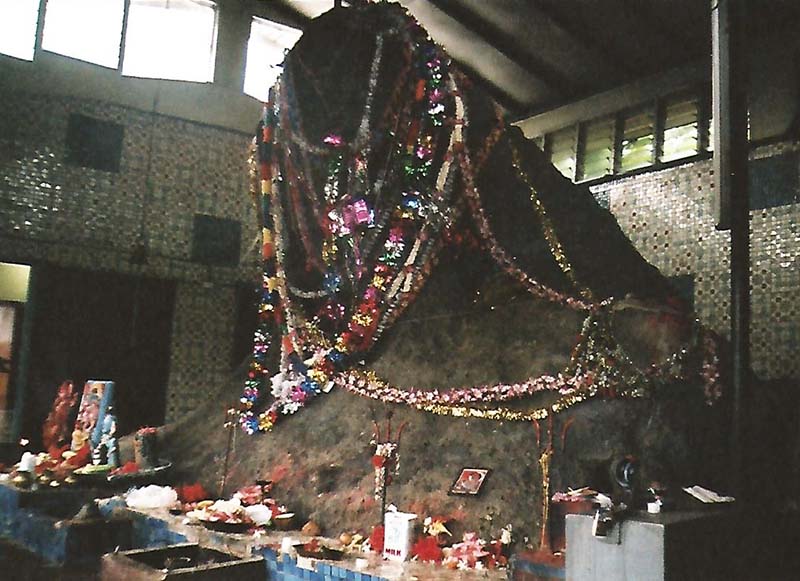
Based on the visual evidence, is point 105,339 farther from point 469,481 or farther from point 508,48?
point 508,48

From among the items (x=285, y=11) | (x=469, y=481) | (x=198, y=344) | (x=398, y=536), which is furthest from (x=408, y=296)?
(x=285, y=11)

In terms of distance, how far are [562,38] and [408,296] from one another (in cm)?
497

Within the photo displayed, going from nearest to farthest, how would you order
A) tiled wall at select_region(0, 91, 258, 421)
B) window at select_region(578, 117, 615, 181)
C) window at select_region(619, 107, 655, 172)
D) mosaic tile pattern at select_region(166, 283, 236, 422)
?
window at select_region(619, 107, 655, 172), tiled wall at select_region(0, 91, 258, 421), window at select_region(578, 117, 615, 181), mosaic tile pattern at select_region(166, 283, 236, 422)

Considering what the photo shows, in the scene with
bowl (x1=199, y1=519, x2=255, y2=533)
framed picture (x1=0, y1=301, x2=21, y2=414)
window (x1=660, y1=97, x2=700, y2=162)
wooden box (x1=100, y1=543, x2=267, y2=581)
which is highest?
window (x1=660, y1=97, x2=700, y2=162)

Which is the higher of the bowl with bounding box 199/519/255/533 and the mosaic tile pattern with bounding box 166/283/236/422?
the mosaic tile pattern with bounding box 166/283/236/422

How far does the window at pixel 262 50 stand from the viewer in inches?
493

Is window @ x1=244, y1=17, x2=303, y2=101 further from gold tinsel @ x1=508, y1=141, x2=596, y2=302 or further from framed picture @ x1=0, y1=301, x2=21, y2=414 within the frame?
gold tinsel @ x1=508, y1=141, x2=596, y2=302

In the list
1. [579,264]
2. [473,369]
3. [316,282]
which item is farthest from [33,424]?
[579,264]

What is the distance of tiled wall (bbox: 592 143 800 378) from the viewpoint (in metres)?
8.26

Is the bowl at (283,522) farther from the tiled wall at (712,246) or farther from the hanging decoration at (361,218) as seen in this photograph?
the tiled wall at (712,246)

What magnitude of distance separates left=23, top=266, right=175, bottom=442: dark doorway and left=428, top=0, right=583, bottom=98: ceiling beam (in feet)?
20.3

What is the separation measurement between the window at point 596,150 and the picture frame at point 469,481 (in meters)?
6.10

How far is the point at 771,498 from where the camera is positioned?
5.44 meters

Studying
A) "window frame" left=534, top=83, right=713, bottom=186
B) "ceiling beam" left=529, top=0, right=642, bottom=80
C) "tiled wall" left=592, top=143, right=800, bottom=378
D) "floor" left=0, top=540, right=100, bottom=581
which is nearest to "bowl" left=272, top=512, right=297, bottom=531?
"floor" left=0, top=540, right=100, bottom=581
